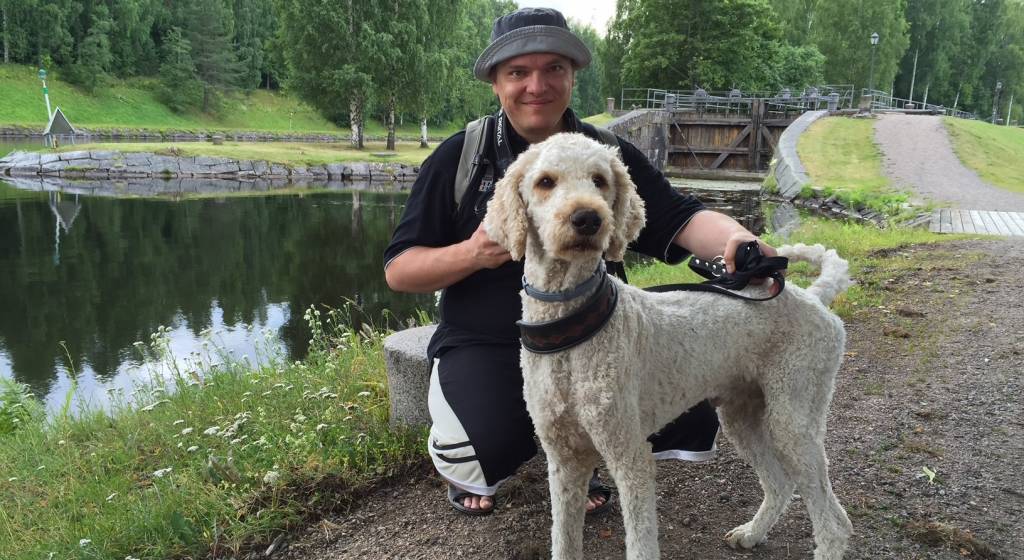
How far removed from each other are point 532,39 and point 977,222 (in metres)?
10.9

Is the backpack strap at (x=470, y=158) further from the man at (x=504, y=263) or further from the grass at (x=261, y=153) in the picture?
the grass at (x=261, y=153)

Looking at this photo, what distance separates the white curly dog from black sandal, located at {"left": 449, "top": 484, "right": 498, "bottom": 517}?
700 mm

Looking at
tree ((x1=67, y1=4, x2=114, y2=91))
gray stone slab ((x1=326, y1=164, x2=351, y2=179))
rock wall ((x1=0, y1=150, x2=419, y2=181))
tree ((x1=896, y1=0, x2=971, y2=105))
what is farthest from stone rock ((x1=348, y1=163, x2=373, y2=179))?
tree ((x1=896, y1=0, x2=971, y2=105))

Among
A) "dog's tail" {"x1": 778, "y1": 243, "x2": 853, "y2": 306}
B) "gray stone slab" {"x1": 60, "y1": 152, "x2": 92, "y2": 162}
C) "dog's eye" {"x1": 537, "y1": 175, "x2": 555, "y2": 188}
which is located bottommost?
"gray stone slab" {"x1": 60, "y1": 152, "x2": 92, "y2": 162}

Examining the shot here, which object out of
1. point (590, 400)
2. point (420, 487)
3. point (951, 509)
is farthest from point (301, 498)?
point (951, 509)

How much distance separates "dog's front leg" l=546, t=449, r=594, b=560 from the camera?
7.60 feet

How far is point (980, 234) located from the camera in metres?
9.32

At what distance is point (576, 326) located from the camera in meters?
2.10

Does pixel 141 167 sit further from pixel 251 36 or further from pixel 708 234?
pixel 251 36

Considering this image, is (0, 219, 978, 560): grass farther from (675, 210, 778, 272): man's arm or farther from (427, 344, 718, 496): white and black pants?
(675, 210, 778, 272): man's arm

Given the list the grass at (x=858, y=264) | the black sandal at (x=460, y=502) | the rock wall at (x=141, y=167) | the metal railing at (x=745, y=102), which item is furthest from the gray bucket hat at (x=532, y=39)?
the metal railing at (x=745, y=102)

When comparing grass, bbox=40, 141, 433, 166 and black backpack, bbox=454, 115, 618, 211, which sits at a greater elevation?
black backpack, bbox=454, 115, 618, 211

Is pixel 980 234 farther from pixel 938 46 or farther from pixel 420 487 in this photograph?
pixel 938 46

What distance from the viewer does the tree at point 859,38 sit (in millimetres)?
46281
